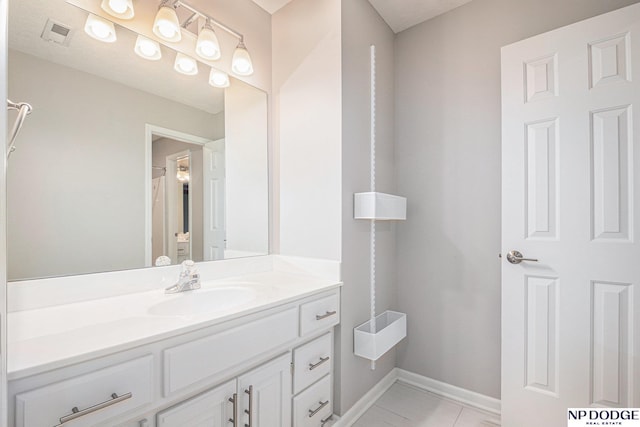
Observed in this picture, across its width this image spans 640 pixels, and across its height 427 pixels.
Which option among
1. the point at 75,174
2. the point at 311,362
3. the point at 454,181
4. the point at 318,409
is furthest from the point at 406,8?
the point at 318,409

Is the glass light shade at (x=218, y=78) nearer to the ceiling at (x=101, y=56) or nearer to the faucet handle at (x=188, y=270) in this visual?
the ceiling at (x=101, y=56)

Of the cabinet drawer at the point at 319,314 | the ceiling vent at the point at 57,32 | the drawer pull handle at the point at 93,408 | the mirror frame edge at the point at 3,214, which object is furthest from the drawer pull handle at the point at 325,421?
the ceiling vent at the point at 57,32

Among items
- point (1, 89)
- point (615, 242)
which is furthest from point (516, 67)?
point (1, 89)

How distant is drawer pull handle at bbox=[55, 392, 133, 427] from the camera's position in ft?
2.26

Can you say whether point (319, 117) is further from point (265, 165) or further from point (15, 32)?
point (15, 32)

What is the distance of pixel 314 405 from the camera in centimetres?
145

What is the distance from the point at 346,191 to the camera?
1.64 meters

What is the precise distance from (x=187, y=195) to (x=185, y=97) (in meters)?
0.52

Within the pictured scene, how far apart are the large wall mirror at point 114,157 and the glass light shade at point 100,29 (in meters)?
0.02

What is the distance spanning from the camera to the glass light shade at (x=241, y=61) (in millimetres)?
1676

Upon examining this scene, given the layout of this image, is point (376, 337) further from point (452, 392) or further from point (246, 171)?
point (246, 171)

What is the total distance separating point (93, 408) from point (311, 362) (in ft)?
2.99

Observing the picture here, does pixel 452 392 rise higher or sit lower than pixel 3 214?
lower

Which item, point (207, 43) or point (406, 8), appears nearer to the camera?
point (207, 43)
